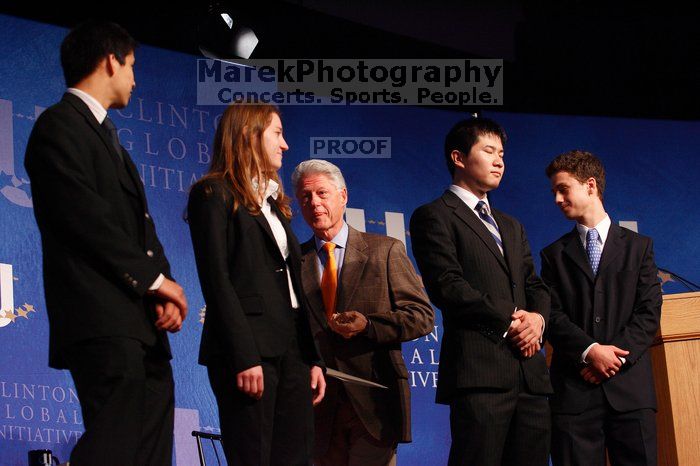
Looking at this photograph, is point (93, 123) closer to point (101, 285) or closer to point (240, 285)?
point (101, 285)

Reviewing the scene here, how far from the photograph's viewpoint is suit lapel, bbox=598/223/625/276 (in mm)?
3938

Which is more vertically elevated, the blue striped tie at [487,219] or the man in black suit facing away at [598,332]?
the blue striped tie at [487,219]

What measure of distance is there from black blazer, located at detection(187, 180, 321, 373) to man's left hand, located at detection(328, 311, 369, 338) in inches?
30.6

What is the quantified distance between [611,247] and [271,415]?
186cm

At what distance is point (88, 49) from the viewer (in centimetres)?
260

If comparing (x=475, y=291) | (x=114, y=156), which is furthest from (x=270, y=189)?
(x=475, y=291)

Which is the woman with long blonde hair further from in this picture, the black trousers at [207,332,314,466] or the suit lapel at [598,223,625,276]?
the suit lapel at [598,223,625,276]

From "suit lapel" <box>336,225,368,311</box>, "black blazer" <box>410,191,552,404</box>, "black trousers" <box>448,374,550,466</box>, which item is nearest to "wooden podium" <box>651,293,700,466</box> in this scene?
"black blazer" <box>410,191,552,404</box>

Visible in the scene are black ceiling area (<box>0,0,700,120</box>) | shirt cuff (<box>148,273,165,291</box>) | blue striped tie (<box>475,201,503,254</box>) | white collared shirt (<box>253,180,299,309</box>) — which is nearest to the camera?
shirt cuff (<box>148,273,165,291</box>)

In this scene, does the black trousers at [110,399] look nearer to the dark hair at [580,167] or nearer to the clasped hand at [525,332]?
the clasped hand at [525,332]

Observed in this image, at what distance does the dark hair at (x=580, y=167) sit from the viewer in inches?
162

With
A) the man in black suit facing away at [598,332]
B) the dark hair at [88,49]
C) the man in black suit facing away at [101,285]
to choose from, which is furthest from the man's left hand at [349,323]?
the dark hair at [88,49]

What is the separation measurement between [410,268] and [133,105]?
75.0 inches

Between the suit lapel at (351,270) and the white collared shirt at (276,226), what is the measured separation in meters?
0.99
